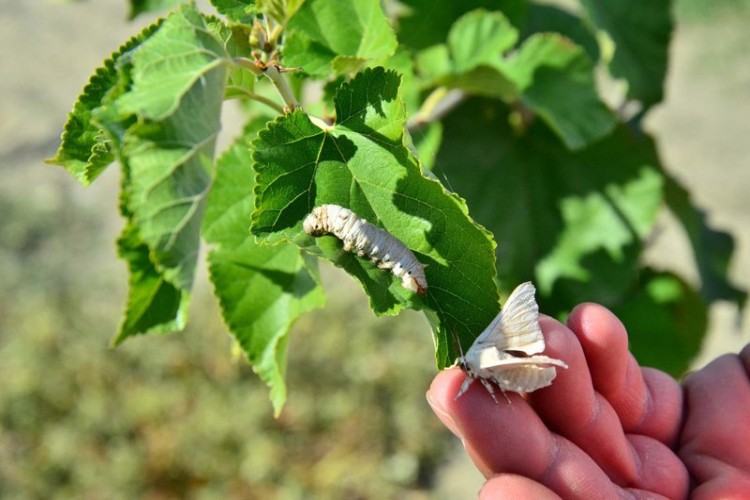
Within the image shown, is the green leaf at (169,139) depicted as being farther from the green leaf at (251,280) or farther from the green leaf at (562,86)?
the green leaf at (562,86)

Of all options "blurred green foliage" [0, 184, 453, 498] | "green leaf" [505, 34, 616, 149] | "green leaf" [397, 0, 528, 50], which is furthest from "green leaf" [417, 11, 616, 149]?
"blurred green foliage" [0, 184, 453, 498]

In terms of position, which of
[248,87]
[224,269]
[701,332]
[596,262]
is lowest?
[701,332]

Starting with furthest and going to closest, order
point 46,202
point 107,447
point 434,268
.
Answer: point 46,202 < point 107,447 < point 434,268

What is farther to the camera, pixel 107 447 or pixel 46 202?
pixel 46 202

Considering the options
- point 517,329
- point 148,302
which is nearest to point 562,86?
point 517,329

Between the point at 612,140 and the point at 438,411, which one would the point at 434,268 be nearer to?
the point at 438,411

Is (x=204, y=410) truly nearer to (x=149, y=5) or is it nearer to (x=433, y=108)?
(x=433, y=108)

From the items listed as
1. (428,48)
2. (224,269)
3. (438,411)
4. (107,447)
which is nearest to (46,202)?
(107,447)
